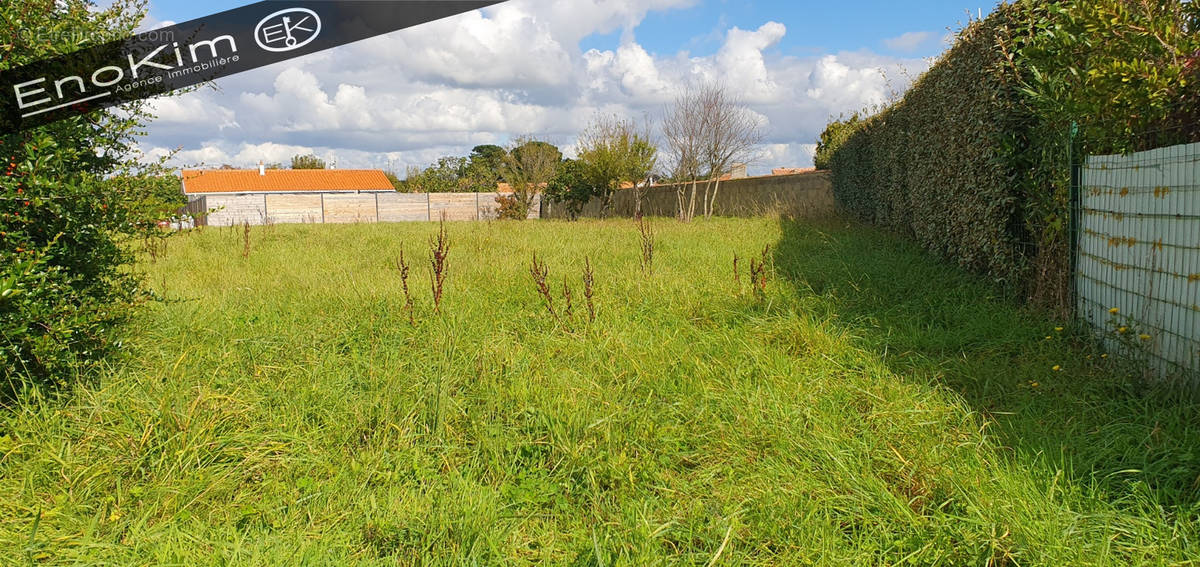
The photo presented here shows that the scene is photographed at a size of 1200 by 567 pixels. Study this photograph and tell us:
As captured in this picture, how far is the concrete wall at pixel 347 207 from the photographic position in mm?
25266

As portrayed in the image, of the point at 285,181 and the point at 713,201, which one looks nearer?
the point at 713,201

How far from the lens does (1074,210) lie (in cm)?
418

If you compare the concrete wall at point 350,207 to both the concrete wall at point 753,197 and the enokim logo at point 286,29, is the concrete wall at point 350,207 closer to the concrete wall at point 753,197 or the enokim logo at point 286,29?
the concrete wall at point 753,197

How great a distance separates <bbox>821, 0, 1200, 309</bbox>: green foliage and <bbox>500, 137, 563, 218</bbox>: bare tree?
745 inches

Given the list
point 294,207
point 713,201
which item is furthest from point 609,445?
point 294,207

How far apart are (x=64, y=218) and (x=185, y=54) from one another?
107 centimetres

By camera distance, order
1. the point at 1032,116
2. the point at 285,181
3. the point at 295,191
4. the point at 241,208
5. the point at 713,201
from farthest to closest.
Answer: the point at 285,181 < the point at 295,191 < the point at 241,208 < the point at 713,201 < the point at 1032,116

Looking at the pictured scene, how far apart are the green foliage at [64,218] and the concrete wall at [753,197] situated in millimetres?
11145

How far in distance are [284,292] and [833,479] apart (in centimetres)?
481

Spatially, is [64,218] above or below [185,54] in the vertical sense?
below

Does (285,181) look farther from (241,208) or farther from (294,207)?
(241,208)

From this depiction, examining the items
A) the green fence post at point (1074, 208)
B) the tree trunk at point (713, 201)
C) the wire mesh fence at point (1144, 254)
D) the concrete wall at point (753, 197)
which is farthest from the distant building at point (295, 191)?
the wire mesh fence at point (1144, 254)

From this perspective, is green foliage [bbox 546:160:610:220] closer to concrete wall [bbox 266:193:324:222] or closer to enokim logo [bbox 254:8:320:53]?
concrete wall [bbox 266:193:324:222]

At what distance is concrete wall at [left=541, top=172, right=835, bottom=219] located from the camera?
46.4 ft
